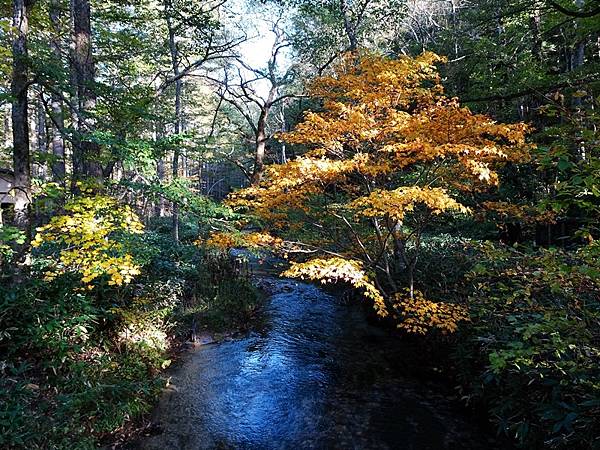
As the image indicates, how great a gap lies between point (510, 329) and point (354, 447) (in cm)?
263

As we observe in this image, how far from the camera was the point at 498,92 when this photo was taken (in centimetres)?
1124

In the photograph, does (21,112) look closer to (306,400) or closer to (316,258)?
(316,258)

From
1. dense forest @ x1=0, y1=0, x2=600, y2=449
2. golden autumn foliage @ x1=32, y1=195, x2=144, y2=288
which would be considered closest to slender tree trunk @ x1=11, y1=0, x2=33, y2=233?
dense forest @ x1=0, y1=0, x2=600, y2=449

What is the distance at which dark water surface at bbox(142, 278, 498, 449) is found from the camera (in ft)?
16.0

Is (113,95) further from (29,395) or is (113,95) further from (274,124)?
(274,124)

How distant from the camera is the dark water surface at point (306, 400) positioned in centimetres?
487

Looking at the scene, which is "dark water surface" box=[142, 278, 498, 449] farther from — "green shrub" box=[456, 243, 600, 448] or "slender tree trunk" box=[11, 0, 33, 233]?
"slender tree trunk" box=[11, 0, 33, 233]

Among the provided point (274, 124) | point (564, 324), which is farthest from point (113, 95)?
point (274, 124)

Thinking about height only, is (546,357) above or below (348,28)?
below

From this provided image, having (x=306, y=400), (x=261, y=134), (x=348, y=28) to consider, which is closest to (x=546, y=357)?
(x=306, y=400)

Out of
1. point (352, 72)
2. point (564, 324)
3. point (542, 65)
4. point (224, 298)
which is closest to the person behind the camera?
point (564, 324)

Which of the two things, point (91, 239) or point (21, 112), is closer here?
point (91, 239)

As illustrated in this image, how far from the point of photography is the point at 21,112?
545 cm

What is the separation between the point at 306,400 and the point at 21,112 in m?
6.38
